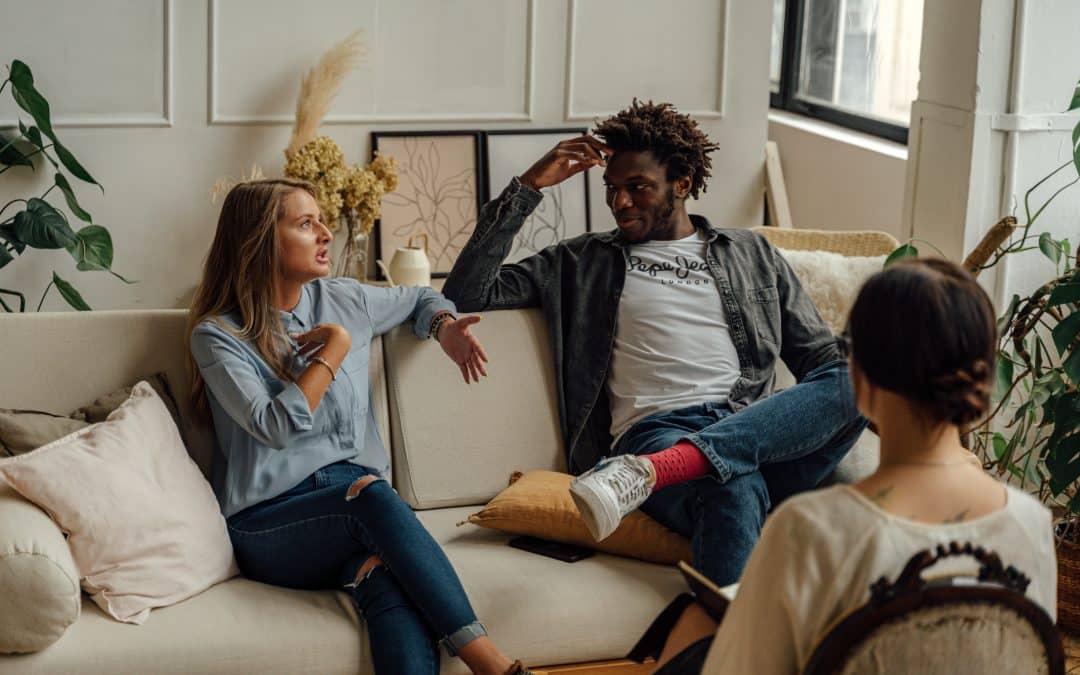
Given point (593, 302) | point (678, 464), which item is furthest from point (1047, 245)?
point (678, 464)

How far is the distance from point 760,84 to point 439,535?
262 centimetres

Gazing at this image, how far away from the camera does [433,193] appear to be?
4312mm

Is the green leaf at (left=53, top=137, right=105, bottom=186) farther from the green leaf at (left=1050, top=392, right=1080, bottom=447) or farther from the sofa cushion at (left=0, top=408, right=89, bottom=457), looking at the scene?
the green leaf at (left=1050, top=392, right=1080, bottom=447)

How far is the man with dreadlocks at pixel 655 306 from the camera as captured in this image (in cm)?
270

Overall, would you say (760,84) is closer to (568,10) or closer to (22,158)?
(568,10)

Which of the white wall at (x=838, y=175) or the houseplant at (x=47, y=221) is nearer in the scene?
the houseplant at (x=47, y=221)

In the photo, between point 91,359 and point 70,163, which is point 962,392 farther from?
point 70,163

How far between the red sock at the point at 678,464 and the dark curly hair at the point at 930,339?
40.7 inches

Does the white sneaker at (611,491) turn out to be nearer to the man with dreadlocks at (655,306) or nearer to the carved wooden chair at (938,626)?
the man with dreadlocks at (655,306)

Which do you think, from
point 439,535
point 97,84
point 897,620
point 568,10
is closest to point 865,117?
point 568,10

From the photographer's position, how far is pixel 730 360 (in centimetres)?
283

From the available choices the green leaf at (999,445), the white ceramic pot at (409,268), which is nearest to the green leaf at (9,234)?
the white ceramic pot at (409,268)

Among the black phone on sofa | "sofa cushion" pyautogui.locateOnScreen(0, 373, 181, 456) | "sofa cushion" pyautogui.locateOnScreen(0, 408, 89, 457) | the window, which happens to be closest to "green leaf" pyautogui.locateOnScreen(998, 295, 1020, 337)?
the black phone on sofa

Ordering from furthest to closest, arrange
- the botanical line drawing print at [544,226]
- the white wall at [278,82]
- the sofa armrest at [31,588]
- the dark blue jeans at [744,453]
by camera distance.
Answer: the botanical line drawing print at [544,226] < the white wall at [278,82] < the dark blue jeans at [744,453] < the sofa armrest at [31,588]
